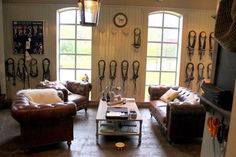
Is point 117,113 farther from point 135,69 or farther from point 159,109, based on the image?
point 135,69

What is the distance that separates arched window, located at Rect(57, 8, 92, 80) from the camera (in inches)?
264

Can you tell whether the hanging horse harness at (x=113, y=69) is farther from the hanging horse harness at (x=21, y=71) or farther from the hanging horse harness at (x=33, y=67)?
the hanging horse harness at (x=21, y=71)

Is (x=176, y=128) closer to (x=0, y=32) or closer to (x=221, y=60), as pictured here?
(x=221, y=60)

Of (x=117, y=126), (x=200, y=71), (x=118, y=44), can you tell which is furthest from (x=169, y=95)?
(x=118, y=44)

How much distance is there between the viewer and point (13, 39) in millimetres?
6492

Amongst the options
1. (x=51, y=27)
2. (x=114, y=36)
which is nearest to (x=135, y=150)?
(x=114, y=36)

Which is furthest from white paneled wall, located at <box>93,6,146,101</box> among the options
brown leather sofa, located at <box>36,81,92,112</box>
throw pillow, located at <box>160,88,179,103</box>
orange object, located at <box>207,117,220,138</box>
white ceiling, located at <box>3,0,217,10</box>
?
orange object, located at <box>207,117,220,138</box>

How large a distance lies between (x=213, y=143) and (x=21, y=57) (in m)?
6.04

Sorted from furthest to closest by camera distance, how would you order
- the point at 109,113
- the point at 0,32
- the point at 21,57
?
the point at 21,57 < the point at 0,32 < the point at 109,113

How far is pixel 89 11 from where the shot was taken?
362cm

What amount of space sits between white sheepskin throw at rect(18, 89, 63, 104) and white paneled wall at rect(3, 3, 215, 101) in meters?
2.26

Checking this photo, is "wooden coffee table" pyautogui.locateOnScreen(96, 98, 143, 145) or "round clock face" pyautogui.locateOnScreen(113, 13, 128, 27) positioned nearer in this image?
"wooden coffee table" pyautogui.locateOnScreen(96, 98, 143, 145)

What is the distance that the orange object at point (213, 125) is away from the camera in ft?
5.31

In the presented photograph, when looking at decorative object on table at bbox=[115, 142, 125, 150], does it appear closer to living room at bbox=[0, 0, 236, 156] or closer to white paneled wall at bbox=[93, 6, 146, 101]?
living room at bbox=[0, 0, 236, 156]
